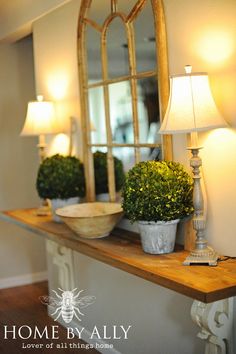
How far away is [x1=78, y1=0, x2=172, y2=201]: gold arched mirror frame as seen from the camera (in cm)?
246

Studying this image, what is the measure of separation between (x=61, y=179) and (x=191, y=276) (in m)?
1.38

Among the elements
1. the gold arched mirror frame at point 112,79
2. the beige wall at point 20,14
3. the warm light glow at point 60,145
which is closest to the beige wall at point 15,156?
the beige wall at point 20,14

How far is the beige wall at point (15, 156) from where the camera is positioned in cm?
455

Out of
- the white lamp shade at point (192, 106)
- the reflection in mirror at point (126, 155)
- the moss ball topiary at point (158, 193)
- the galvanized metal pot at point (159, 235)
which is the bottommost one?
the galvanized metal pot at point (159, 235)

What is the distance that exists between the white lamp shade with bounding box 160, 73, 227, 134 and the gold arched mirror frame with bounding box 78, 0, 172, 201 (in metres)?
0.36

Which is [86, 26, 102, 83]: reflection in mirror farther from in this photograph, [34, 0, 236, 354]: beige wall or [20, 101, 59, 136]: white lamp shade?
[20, 101, 59, 136]: white lamp shade

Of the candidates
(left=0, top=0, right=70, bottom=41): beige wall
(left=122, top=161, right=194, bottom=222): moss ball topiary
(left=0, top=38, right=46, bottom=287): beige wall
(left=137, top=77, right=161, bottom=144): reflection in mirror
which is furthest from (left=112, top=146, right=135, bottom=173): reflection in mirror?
(left=0, top=38, right=46, bottom=287): beige wall

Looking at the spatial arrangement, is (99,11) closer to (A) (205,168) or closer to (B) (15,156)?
(A) (205,168)

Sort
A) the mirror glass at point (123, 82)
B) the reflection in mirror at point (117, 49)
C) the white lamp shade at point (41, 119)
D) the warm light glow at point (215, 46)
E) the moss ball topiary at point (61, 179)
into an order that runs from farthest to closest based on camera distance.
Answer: the white lamp shade at point (41, 119) → the moss ball topiary at point (61, 179) → the reflection in mirror at point (117, 49) → the mirror glass at point (123, 82) → the warm light glow at point (215, 46)

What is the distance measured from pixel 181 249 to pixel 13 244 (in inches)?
101

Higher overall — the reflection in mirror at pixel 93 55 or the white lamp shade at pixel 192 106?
the reflection in mirror at pixel 93 55

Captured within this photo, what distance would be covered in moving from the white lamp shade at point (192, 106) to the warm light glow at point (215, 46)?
0.12m

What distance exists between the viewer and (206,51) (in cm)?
223

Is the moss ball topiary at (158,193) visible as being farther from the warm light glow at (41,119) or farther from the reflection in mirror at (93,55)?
the warm light glow at (41,119)
